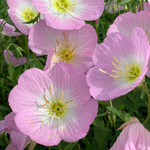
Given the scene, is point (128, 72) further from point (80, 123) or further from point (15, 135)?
point (15, 135)

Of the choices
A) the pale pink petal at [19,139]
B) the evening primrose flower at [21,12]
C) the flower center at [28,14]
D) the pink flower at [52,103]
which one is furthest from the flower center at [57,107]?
the flower center at [28,14]

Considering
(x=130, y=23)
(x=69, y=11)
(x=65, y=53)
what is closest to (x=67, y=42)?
(x=65, y=53)

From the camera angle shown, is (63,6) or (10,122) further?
(63,6)

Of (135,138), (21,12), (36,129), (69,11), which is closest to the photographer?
(135,138)

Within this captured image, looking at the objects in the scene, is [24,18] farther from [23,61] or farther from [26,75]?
[26,75]

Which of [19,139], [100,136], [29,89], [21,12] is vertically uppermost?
[21,12]

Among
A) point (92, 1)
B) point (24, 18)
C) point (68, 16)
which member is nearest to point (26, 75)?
point (68, 16)

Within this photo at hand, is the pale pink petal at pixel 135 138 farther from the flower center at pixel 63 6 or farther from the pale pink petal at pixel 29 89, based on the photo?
the flower center at pixel 63 6

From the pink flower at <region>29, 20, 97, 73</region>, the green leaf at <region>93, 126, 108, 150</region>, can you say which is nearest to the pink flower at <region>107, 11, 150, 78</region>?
the pink flower at <region>29, 20, 97, 73</region>
